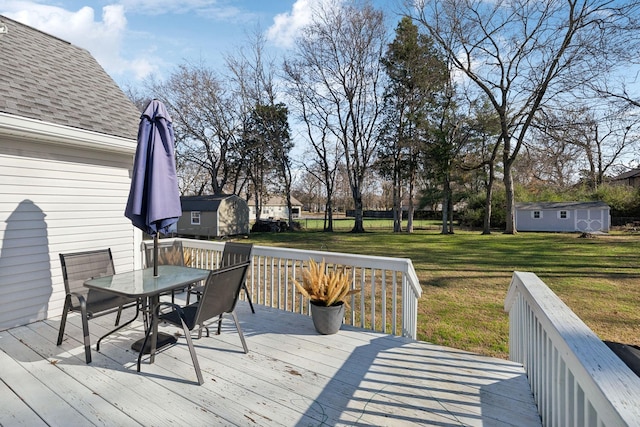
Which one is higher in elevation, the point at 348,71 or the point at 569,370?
the point at 348,71

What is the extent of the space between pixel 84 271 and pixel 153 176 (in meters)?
1.55

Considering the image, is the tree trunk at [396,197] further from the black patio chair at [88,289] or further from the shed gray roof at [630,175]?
the shed gray roof at [630,175]

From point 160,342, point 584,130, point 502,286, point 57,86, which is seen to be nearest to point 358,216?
point 584,130

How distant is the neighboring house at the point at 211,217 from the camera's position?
2064 cm

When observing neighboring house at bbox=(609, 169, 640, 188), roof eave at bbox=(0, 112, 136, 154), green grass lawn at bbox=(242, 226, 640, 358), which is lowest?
green grass lawn at bbox=(242, 226, 640, 358)

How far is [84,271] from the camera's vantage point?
3.55 metres

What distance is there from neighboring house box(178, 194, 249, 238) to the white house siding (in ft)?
53.7

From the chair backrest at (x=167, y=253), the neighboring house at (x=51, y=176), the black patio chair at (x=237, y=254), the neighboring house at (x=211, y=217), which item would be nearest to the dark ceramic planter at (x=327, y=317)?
the black patio chair at (x=237, y=254)

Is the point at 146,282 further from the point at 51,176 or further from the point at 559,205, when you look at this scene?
the point at 559,205

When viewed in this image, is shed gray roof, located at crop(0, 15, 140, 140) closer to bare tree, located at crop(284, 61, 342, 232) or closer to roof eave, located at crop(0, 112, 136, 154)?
roof eave, located at crop(0, 112, 136, 154)

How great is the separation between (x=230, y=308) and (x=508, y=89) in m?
21.3

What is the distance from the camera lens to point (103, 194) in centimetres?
449

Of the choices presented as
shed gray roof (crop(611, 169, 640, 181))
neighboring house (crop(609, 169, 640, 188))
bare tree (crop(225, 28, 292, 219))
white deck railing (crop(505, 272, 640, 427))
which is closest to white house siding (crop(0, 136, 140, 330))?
white deck railing (crop(505, 272, 640, 427))

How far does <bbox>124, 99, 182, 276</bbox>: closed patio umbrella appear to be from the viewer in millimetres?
2957
